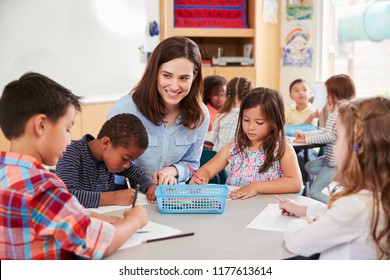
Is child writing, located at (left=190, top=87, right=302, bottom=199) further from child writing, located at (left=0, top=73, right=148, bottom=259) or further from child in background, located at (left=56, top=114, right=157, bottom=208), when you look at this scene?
child writing, located at (left=0, top=73, right=148, bottom=259)

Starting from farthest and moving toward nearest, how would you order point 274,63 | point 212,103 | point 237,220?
point 274,63
point 212,103
point 237,220

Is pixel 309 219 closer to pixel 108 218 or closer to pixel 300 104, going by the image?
pixel 108 218

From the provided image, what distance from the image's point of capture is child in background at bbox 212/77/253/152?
3621mm

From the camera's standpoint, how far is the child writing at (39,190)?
1301 mm

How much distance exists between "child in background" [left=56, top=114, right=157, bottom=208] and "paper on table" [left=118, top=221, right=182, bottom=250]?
0.28 metres

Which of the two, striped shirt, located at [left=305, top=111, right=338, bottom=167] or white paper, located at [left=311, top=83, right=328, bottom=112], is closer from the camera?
striped shirt, located at [left=305, top=111, right=338, bottom=167]

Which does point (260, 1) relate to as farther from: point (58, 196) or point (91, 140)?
point (58, 196)

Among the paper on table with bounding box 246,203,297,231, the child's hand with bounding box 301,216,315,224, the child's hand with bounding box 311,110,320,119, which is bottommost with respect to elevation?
the paper on table with bounding box 246,203,297,231

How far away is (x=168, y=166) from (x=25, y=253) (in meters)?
1.10

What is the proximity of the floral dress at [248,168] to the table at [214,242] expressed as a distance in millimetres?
388

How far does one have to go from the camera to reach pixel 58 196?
131 centimetres

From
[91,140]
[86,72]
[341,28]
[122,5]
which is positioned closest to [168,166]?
[91,140]

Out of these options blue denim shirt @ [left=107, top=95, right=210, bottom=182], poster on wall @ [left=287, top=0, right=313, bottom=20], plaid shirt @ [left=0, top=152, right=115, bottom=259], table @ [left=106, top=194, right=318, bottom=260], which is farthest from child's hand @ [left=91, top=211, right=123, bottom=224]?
poster on wall @ [left=287, top=0, right=313, bottom=20]

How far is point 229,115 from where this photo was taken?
3.68 m
